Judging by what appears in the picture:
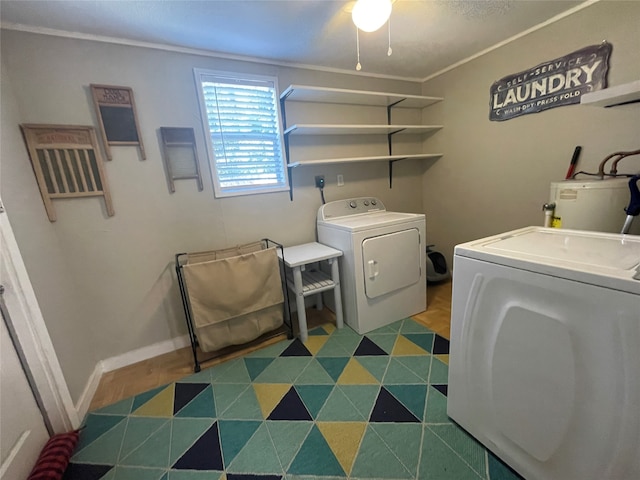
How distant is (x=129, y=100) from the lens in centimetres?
181

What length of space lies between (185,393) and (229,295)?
670 millimetres

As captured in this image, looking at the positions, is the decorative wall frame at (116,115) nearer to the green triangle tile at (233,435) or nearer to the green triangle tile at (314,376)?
the green triangle tile at (233,435)

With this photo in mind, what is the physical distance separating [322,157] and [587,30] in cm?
206

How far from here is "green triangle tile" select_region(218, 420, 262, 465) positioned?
1.29 metres

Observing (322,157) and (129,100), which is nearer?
(129,100)

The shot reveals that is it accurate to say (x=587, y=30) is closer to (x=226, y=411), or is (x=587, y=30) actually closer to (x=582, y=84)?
(x=582, y=84)

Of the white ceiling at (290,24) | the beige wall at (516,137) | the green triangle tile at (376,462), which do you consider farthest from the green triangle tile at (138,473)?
the beige wall at (516,137)

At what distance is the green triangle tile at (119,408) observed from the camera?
1.61 meters

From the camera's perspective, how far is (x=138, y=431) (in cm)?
146

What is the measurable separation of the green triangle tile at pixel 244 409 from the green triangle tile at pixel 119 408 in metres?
0.62

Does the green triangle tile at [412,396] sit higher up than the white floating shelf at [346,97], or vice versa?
the white floating shelf at [346,97]

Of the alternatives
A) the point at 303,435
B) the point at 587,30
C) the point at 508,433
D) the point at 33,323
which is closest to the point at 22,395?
the point at 33,323

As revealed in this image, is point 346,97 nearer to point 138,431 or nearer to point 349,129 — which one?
point 349,129

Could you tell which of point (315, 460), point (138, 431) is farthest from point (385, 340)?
point (138, 431)
